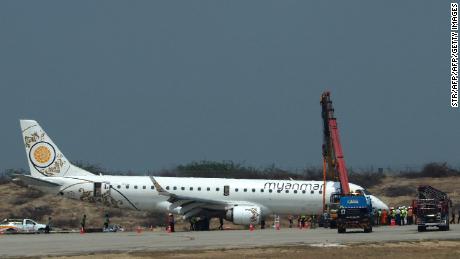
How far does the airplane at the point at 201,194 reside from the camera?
2061 inches

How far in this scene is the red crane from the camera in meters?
51.1

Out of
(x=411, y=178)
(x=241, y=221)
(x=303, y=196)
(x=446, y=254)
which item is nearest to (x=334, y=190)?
(x=303, y=196)

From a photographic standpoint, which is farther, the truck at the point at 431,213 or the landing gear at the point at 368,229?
the truck at the point at 431,213

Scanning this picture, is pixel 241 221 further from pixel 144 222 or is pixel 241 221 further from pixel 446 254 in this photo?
pixel 446 254

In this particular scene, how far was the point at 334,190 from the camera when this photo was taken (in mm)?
52562

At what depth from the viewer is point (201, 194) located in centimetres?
5378

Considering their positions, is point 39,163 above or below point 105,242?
above

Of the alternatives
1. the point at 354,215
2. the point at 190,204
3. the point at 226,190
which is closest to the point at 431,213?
the point at 354,215

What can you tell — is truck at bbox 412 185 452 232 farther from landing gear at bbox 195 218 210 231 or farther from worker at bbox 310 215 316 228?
landing gear at bbox 195 218 210 231

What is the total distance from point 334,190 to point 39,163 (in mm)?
18238

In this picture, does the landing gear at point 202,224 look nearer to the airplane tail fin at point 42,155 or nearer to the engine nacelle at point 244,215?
the engine nacelle at point 244,215

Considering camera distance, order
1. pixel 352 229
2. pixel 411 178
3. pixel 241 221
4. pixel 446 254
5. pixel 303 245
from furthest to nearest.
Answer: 1. pixel 411 178
2. pixel 241 221
3. pixel 352 229
4. pixel 303 245
5. pixel 446 254

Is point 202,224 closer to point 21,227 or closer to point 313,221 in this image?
point 313,221

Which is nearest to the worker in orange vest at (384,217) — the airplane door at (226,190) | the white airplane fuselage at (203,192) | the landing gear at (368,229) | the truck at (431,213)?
the white airplane fuselage at (203,192)
